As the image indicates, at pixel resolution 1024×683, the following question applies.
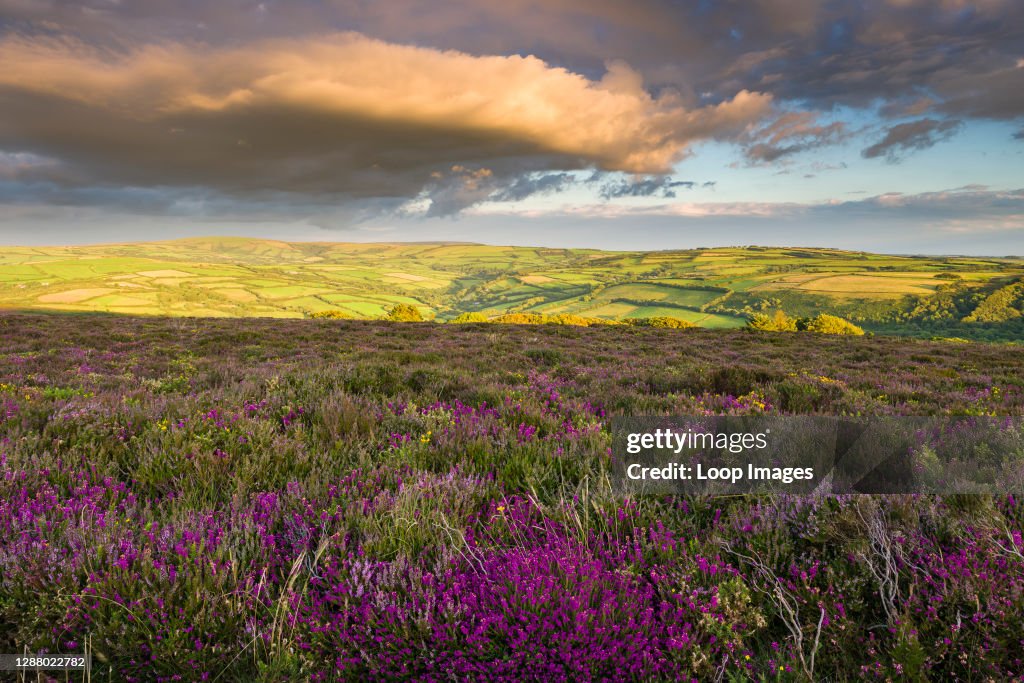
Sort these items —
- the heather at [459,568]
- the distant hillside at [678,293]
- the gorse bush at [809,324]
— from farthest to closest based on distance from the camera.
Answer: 1. the distant hillside at [678,293]
2. the gorse bush at [809,324]
3. the heather at [459,568]

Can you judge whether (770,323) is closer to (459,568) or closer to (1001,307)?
(459,568)

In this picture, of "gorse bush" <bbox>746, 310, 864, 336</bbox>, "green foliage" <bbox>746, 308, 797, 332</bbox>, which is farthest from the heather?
"gorse bush" <bbox>746, 310, 864, 336</bbox>

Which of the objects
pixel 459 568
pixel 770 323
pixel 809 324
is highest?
pixel 459 568

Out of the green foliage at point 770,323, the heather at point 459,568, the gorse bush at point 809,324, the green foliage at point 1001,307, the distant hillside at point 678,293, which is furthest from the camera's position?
the distant hillside at point 678,293

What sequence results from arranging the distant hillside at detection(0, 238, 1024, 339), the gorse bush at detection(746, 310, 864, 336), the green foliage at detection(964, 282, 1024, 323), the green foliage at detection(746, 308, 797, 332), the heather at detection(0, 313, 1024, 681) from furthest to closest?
the distant hillside at detection(0, 238, 1024, 339)
the green foliage at detection(964, 282, 1024, 323)
the gorse bush at detection(746, 310, 864, 336)
the green foliage at detection(746, 308, 797, 332)
the heather at detection(0, 313, 1024, 681)

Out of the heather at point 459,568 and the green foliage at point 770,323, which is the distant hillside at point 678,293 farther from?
the heather at point 459,568

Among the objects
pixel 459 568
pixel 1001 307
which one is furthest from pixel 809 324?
pixel 1001 307

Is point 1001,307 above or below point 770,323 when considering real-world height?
above

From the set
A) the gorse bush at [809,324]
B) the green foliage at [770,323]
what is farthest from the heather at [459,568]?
the gorse bush at [809,324]

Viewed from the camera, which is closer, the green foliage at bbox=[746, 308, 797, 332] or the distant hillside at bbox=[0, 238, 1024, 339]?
the green foliage at bbox=[746, 308, 797, 332]

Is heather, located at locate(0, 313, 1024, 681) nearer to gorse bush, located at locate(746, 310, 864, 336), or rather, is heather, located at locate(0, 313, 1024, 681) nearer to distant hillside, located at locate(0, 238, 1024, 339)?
gorse bush, located at locate(746, 310, 864, 336)

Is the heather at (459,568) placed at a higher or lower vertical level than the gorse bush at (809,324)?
higher

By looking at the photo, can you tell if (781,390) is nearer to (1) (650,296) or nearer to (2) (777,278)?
(1) (650,296)

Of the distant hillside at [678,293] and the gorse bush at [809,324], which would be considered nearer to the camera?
the gorse bush at [809,324]
